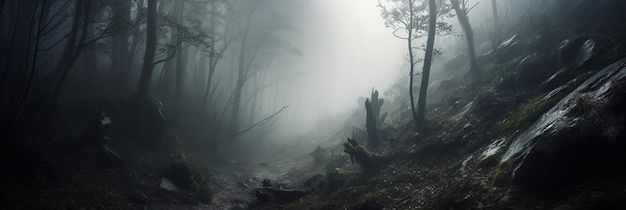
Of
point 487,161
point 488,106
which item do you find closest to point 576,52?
point 488,106

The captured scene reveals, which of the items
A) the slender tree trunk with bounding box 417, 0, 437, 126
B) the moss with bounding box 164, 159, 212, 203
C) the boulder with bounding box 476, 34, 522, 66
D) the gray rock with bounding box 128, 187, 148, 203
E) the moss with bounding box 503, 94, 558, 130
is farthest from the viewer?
the boulder with bounding box 476, 34, 522, 66

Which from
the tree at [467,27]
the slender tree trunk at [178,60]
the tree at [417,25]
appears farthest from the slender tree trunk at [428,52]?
the slender tree trunk at [178,60]

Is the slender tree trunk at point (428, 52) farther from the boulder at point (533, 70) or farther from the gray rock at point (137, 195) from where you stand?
the gray rock at point (137, 195)

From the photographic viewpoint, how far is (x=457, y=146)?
9.78 meters

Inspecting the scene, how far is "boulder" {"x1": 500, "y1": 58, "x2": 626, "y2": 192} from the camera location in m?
5.15

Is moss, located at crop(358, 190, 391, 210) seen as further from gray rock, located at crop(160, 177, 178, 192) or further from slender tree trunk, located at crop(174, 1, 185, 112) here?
slender tree trunk, located at crop(174, 1, 185, 112)

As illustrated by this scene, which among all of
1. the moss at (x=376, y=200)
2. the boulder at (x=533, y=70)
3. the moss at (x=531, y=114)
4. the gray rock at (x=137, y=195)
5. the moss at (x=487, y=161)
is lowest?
the moss at (x=376, y=200)

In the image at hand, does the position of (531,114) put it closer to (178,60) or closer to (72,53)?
(72,53)

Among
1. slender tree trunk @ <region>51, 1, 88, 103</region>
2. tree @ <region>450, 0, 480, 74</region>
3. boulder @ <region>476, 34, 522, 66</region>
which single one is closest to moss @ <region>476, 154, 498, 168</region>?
boulder @ <region>476, 34, 522, 66</region>

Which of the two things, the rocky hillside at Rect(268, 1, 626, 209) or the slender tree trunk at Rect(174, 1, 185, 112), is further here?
the slender tree trunk at Rect(174, 1, 185, 112)

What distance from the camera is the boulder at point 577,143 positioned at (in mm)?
5152

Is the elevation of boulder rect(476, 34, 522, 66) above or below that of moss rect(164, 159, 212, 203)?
above

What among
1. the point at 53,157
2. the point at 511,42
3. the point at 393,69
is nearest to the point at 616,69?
the point at 511,42

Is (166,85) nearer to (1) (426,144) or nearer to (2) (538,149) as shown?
(1) (426,144)
